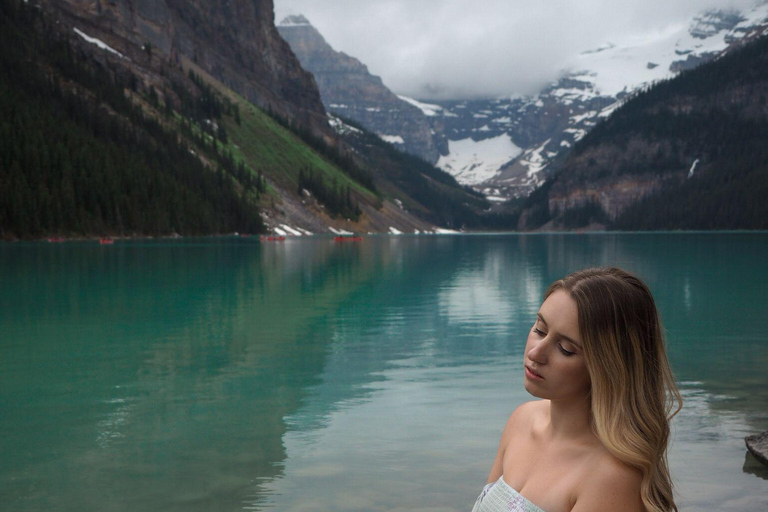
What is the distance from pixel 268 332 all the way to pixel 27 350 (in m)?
7.14

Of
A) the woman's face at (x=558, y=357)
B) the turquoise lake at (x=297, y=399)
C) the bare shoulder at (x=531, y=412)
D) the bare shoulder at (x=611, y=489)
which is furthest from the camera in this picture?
the turquoise lake at (x=297, y=399)

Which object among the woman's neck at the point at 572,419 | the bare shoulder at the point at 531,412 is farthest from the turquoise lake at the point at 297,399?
the woman's neck at the point at 572,419

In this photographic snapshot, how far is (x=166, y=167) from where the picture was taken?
176000 millimetres

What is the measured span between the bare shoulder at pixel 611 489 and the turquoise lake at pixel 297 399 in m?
5.88

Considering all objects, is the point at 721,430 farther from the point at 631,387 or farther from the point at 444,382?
the point at 631,387

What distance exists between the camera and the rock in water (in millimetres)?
10473

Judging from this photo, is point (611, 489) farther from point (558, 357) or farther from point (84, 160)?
point (84, 160)

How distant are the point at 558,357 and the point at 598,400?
270mm

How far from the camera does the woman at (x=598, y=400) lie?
3.36 meters

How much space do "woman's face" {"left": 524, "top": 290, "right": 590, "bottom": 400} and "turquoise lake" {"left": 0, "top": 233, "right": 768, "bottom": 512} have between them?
18.9 ft

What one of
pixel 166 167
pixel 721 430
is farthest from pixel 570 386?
pixel 166 167

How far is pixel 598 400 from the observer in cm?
348

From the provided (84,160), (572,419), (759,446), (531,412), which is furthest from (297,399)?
(84,160)

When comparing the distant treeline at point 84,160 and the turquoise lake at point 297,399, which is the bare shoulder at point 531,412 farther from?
the distant treeline at point 84,160
